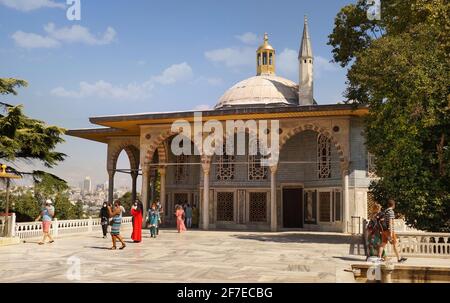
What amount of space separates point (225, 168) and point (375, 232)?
491 inches

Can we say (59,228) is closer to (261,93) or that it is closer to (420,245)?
(420,245)

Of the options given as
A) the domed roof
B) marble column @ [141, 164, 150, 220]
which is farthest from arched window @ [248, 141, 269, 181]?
marble column @ [141, 164, 150, 220]

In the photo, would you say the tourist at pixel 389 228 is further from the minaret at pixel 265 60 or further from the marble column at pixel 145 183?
the minaret at pixel 265 60

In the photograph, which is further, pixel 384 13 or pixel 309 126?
pixel 309 126

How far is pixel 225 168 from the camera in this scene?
21078mm

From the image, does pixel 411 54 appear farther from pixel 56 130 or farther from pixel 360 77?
pixel 56 130

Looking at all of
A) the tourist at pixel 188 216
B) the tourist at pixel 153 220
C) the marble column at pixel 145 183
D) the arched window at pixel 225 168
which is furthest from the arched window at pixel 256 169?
the tourist at pixel 153 220

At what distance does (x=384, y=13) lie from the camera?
1594 centimetres

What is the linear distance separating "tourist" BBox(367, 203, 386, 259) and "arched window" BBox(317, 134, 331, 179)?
10.2 m

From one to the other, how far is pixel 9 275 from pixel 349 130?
13.3 meters

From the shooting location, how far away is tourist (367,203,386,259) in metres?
8.90

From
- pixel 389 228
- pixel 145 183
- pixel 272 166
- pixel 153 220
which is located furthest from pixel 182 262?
pixel 145 183

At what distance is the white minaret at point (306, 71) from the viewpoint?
23750 mm

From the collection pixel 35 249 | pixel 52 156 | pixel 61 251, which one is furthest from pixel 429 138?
pixel 52 156
